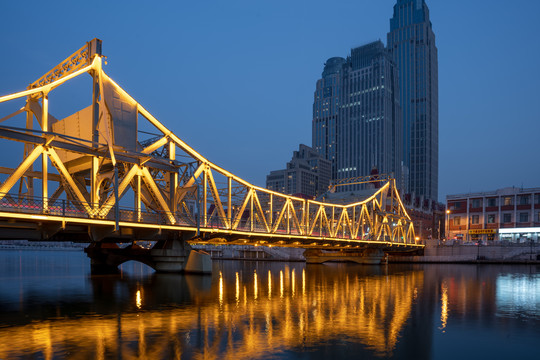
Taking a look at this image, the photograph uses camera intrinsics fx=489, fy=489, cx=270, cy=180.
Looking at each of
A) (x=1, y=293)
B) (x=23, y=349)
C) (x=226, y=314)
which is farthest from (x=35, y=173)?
(x=23, y=349)

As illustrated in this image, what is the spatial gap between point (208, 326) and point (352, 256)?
8171 centimetres

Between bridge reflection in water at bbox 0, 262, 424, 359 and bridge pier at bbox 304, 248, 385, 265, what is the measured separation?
63223 mm

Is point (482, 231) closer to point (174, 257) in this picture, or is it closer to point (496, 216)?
point (496, 216)

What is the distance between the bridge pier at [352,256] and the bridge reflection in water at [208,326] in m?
63.2

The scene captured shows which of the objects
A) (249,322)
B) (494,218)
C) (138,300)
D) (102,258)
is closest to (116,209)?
(138,300)

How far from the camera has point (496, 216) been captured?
123m

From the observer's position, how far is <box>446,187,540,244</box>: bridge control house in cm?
11750

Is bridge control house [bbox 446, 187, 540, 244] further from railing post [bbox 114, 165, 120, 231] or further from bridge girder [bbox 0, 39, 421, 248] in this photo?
railing post [bbox 114, 165, 120, 231]

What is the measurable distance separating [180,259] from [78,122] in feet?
55.8

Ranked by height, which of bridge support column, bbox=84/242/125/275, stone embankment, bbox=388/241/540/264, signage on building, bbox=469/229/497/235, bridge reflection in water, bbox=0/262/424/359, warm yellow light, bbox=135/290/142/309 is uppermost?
bridge reflection in water, bbox=0/262/424/359

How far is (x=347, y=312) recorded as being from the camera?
85.6 feet

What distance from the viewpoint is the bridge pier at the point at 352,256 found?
96.9 meters

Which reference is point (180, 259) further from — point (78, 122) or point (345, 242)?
point (345, 242)

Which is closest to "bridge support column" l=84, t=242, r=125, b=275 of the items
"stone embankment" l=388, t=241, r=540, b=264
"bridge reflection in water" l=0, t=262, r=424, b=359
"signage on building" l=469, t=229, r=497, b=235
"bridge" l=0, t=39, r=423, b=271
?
"bridge" l=0, t=39, r=423, b=271
